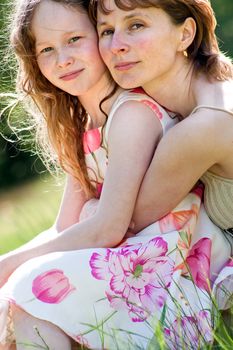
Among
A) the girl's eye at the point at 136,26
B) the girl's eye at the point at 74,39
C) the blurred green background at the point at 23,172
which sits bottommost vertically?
the blurred green background at the point at 23,172

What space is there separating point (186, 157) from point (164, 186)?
13cm

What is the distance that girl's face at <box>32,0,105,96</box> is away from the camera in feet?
10.8

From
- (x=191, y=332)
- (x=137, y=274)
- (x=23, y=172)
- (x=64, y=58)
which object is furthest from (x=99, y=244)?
(x=23, y=172)

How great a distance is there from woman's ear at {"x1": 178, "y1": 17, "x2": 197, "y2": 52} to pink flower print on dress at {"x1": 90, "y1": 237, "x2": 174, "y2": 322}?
695 millimetres

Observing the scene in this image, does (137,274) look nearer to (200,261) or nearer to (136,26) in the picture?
(200,261)

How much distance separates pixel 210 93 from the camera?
3189mm

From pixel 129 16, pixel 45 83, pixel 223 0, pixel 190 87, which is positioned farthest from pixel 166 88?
pixel 223 0

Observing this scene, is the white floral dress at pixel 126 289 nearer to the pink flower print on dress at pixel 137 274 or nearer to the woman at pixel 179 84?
the pink flower print on dress at pixel 137 274

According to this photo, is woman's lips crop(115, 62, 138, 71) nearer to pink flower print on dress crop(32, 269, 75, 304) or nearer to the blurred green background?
pink flower print on dress crop(32, 269, 75, 304)

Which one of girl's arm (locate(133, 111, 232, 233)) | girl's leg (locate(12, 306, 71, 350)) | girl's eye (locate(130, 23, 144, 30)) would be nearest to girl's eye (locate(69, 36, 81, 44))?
girl's eye (locate(130, 23, 144, 30))

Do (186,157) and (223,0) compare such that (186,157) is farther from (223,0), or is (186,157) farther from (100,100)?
(223,0)

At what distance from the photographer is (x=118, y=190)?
3.12 meters

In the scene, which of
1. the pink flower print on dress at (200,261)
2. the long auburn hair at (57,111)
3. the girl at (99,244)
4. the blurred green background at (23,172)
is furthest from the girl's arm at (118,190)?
the blurred green background at (23,172)

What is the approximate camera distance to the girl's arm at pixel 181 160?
3061 mm
